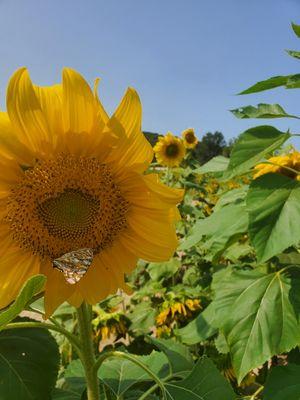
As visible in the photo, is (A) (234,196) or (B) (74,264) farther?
(A) (234,196)

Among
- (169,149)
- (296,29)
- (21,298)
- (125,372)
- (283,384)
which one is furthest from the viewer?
(169,149)

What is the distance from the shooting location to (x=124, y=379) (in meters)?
1.29

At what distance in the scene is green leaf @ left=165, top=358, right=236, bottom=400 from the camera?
3.30 feet

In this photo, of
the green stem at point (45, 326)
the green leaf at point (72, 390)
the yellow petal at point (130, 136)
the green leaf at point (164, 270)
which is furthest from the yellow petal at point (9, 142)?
the green leaf at point (164, 270)

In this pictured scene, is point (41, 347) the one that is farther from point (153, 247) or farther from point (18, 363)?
point (153, 247)

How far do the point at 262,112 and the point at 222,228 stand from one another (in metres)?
0.41

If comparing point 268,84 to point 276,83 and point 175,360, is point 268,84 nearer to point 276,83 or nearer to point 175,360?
point 276,83

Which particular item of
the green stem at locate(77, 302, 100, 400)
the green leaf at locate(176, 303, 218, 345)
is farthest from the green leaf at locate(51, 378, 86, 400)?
the green leaf at locate(176, 303, 218, 345)

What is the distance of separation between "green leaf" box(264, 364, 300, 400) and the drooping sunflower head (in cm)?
73

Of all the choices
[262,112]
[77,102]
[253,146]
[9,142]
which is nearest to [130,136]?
[77,102]

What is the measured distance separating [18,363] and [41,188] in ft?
1.10

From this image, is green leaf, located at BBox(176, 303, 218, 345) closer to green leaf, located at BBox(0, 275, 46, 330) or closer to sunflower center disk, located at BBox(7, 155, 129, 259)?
sunflower center disk, located at BBox(7, 155, 129, 259)

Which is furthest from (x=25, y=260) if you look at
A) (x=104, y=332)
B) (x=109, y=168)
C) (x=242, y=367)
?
(x=104, y=332)

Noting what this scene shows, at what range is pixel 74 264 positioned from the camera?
815mm
